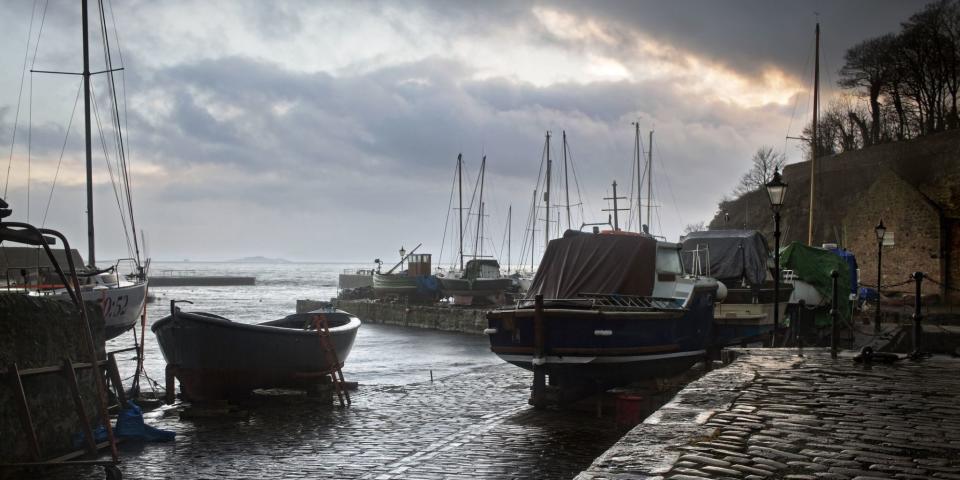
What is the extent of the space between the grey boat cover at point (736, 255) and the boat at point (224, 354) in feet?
38.2

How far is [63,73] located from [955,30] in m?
51.0

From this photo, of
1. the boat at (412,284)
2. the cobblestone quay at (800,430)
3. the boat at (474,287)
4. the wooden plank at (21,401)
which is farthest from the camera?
the boat at (412,284)

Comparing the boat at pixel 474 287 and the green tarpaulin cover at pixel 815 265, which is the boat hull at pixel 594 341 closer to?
the green tarpaulin cover at pixel 815 265

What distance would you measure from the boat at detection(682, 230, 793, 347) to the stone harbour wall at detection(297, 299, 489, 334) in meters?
14.1

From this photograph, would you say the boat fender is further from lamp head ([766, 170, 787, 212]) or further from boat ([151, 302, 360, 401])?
boat ([151, 302, 360, 401])

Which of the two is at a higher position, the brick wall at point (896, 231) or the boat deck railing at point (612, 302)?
the brick wall at point (896, 231)

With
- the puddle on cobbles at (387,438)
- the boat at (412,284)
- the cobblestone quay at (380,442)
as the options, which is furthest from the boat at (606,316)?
the boat at (412,284)

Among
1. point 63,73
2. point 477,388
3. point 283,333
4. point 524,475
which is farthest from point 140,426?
point 63,73

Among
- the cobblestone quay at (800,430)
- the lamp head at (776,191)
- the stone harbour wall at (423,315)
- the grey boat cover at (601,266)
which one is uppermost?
the lamp head at (776,191)

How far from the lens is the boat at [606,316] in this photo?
14.1 metres

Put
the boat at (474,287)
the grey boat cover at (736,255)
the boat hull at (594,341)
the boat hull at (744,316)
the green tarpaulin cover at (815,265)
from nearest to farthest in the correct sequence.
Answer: the boat hull at (594,341)
the boat hull at (744,316)
the grey boat cover at (736,255)
the green tarpaulin cover at (815,265)
the boat at (474,287)

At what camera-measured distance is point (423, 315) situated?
4116 centimetres

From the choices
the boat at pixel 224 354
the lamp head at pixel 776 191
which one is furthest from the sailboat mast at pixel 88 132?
the lamp head at pixel 776 191

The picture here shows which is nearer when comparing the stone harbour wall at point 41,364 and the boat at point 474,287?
the stone harbour wall at point 41,364
